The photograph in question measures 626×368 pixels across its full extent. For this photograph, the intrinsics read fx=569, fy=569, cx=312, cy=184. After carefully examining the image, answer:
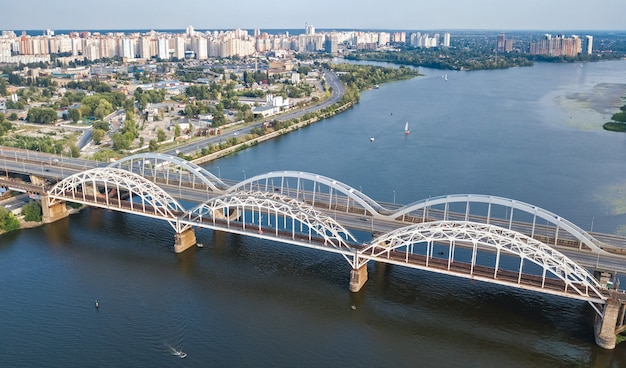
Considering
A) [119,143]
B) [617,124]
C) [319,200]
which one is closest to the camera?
[319,200]

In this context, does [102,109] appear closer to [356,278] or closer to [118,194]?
[118,194]

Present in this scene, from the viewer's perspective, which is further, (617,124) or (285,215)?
(617,124)

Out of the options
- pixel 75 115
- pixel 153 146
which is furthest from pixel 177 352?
pixel 75 115

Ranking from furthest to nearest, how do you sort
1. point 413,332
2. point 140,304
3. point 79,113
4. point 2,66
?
point 2,66 < point 79,113 < point 140,304 < point 413,332

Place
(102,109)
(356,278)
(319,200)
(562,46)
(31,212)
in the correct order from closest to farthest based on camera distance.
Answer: (356,278)
(319,200)
(31,212)
(102,109)
(562,46)

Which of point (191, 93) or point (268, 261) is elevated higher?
point (191, 93)

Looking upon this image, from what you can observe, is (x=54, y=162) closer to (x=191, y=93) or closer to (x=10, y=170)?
(x=10, y=170)

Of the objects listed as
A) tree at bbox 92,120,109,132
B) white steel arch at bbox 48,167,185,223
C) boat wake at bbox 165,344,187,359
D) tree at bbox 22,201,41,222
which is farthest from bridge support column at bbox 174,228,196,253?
tree at bbox 92,120,109,132

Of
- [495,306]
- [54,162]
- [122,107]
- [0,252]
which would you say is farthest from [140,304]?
[122,107]
